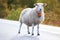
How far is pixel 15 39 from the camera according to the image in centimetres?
593

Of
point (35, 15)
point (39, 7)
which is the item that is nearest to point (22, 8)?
point (35, 15)

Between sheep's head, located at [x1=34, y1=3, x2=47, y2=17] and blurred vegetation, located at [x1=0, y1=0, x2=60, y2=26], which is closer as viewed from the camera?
sheep's head, located at [x1=34, y1=3, x2=47, y2=17]

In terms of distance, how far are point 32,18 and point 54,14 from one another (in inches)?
153

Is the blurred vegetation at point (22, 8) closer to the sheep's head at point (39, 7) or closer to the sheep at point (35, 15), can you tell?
the sheep at point (35, 15)

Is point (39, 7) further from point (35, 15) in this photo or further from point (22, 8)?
point (22, 8)

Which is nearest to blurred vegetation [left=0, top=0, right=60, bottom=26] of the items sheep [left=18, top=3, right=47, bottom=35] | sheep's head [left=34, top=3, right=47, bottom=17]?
sheep [left=18, top=3, right=47, bottom=35]

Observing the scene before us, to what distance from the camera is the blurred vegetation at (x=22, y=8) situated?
969 centimetres

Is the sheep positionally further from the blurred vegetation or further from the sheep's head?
the blurred vegetation

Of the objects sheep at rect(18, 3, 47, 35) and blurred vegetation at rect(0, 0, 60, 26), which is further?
blurred vegetation at rect(0, 0, 60, 26)

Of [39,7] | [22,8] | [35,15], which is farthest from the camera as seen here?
[22,8]

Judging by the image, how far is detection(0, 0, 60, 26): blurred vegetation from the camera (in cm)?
969

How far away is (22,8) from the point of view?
10977 millimetres

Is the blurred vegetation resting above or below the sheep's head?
below

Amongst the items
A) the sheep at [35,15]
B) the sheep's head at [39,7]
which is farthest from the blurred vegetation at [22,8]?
the sheep's head at [39,7]
